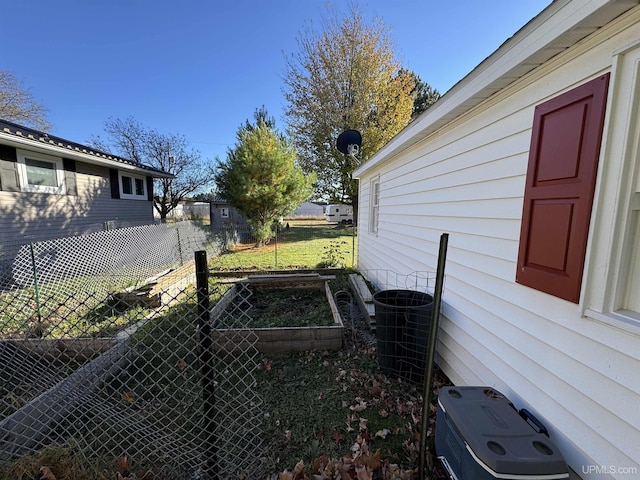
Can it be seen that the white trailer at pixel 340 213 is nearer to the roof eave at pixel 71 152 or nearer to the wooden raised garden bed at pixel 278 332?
the roof eave at pixel 71 152

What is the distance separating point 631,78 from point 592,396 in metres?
1.56

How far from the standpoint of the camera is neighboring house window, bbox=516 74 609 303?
1.51m

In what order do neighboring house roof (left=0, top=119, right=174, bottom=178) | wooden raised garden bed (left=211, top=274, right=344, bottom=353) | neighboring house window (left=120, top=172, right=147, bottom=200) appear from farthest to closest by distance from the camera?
neighboring house window (left=120, top=172, right=147, bottom=200) < neighboring house roof (left=0, top=119, right=174, bottom=178) < wooden raised garden bed (left=211, top=274, right=344, bottom=353)

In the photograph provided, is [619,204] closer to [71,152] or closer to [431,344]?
[431,344]

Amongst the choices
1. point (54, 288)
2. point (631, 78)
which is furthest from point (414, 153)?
point (54, 288)

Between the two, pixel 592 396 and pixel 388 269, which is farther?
pixel 388 269

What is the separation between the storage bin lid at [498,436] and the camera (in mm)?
1296

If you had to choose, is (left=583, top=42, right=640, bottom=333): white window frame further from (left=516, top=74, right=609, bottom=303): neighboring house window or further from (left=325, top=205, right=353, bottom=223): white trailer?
(left=325, top=205, right=353, bottom=223): white trailer

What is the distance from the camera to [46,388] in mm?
2576

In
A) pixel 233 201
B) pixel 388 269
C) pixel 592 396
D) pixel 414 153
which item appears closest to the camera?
pixel 592 396

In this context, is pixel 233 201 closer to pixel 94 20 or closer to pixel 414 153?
pixel 94 20

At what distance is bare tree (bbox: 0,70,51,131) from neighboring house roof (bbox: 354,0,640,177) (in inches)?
953

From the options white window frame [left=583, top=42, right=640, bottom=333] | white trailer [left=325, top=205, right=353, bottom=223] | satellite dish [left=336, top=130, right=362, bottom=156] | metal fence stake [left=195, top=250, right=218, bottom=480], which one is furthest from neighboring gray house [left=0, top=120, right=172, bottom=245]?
white trailer [left=325, top=205, right=353, bottom=223]

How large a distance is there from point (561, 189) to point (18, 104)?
84.0 ft
